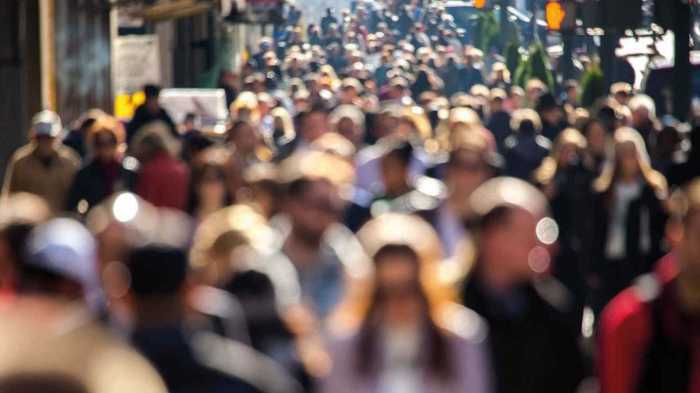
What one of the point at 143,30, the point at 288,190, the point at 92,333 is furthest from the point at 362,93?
the point at 92,333

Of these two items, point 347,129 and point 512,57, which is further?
point 512,57

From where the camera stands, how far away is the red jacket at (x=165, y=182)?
40.8 ft

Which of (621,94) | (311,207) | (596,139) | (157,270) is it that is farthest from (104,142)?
(621,94)

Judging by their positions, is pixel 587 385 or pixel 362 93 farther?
pixel 362 93

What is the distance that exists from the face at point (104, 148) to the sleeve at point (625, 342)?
6992 millimetres

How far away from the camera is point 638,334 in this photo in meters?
6.84

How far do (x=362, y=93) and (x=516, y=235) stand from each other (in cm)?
2109

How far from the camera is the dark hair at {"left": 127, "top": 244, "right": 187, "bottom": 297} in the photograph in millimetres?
5363

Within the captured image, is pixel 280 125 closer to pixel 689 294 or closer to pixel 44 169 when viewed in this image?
pixel 44 169

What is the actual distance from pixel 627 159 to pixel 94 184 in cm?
316

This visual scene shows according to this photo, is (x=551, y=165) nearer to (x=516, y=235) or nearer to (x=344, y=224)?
(x=344, y=224)

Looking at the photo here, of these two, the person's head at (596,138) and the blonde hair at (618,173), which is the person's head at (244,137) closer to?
the blonde hair at (618,173)

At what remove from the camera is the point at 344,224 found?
10.7m

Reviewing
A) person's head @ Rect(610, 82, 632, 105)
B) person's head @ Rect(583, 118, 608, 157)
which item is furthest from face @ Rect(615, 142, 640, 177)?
person's head @ Rect(610, 82, 632, 105)
